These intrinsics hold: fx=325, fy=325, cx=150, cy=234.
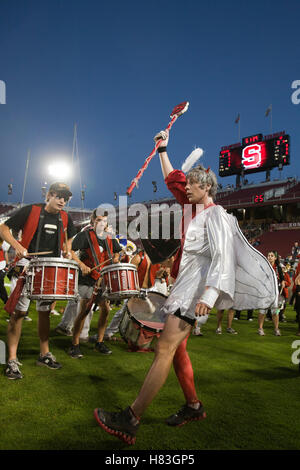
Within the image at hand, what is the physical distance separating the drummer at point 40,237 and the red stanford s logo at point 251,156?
36.3 metres

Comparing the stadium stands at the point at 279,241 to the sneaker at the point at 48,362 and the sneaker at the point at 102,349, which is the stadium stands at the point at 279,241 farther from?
the sneaker at the point at 48,362

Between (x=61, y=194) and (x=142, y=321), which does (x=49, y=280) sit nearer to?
(x=61, y=194)

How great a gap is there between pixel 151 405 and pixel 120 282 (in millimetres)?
1352

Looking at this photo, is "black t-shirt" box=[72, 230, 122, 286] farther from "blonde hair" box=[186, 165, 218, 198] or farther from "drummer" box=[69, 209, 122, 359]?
"blonde hair" box=[186, 165, 218, 198]

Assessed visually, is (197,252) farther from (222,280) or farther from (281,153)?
(281,153)

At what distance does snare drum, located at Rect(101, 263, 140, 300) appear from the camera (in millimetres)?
3803

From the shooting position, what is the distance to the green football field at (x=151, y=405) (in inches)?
95.0

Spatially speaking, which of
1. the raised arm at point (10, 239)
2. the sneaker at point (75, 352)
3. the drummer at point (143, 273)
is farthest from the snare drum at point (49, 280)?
the drummer at point (143, 273)

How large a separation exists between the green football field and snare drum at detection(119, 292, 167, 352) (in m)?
0.18

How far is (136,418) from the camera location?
2.34 metres

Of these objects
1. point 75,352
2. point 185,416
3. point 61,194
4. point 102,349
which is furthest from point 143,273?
point 185,416

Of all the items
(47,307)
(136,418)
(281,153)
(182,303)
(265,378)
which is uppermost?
(281,153)
